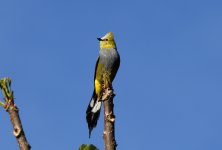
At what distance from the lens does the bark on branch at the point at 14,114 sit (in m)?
3.20

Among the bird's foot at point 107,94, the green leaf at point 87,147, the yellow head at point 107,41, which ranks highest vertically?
the yellow head at point 107,41

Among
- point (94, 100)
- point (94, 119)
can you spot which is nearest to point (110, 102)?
point (94, 119)

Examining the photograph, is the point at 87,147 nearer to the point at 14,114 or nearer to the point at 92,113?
the point at 14,114

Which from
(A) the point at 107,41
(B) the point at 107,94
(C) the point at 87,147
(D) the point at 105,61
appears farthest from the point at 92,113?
(C) the point at 87,147

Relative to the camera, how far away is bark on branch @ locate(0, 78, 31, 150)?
126 inches

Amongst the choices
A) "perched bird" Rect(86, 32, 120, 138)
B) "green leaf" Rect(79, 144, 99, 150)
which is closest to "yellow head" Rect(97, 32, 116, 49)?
"perched bird" Rect(86, 32, 120, 138)

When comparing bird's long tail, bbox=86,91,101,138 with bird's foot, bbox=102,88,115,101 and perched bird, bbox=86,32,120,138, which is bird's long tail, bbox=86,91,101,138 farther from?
bird's foot, bbox=102,88,115,101

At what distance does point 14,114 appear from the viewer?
334 cm

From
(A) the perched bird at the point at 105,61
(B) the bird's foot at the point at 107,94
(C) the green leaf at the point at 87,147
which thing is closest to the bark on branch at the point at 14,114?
(C) the green leaf at the point at 87,147

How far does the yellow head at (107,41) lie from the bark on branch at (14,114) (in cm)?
669

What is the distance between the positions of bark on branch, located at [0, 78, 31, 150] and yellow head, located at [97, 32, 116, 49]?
22.0 feet

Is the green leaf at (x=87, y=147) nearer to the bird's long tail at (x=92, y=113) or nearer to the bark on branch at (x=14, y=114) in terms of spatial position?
the bark on branch at (x=14, y=114)

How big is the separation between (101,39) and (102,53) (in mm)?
365

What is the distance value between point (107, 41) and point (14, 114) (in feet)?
22.9
